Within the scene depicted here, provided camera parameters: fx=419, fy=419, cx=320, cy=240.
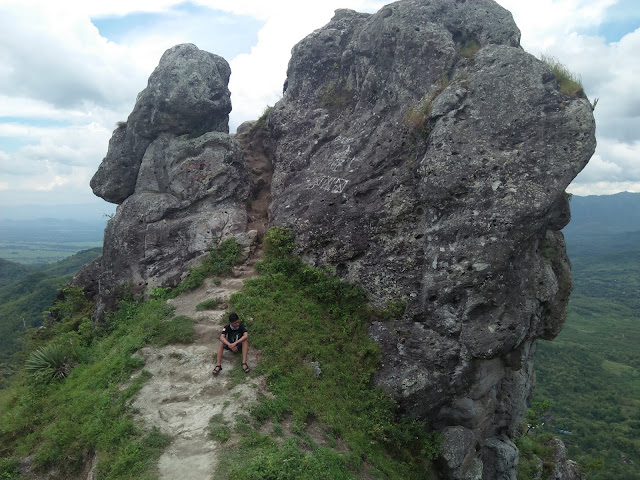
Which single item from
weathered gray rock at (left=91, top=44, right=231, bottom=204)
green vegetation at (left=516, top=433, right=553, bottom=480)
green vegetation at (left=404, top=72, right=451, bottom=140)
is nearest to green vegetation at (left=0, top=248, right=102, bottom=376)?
weathered gray rock at (left=91, top=44, right=231, bottom=204)

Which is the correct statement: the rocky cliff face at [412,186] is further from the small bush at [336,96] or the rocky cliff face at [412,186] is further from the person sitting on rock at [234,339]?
the person sitting on rock at [234,339]

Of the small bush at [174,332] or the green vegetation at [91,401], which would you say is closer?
the green vegetation at [91,401]

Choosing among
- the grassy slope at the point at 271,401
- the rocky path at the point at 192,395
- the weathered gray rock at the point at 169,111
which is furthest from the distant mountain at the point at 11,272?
the rocky path at the point at 192,395

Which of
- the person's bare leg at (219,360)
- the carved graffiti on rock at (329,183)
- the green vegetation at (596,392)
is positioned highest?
the carved graffiti on rock at (329,183)

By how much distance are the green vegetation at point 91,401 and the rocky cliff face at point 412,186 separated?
2.45m

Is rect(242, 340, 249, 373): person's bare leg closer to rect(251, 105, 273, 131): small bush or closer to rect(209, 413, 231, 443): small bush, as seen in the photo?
rect(209, 413, 231, 443): small bush

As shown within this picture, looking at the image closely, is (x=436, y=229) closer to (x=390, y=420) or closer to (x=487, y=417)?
(x=390, y=420)

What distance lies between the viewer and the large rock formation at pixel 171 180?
1634cm

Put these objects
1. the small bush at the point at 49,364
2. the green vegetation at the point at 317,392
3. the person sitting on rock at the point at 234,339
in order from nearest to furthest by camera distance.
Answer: the green vegetation at the point at 317,392, the person sitting on rock at the point at 234,339, the small bush at the point at 49,364

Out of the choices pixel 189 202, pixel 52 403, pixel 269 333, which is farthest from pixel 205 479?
pixel 189 202

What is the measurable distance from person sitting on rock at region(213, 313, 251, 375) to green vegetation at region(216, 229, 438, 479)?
1.75ft

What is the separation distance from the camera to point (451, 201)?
12.3m

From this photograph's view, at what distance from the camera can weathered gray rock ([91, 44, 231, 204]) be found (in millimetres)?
18312

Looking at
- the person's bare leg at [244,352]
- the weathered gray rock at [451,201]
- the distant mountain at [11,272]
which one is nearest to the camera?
the person's bare leg at [244,352]
